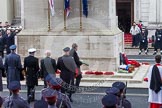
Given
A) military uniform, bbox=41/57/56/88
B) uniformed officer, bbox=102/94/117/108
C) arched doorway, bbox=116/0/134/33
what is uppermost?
arched doorway, bbox=116/0/134/33

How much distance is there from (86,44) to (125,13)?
2236cm

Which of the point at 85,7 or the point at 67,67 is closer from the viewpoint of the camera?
the point at 67,67

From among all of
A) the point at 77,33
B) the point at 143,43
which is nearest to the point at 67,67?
the point at 77,33

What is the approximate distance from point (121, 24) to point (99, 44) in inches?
860

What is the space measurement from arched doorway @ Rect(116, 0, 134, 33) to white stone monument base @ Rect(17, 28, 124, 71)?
20839mm

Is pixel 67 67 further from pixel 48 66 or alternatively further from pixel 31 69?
pixel 31 69

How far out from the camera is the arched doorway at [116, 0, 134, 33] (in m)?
41.2

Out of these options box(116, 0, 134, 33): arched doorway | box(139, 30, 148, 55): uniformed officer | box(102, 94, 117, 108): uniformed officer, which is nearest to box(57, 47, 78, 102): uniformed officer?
box(102, 94, 117, 108): uniformed officer

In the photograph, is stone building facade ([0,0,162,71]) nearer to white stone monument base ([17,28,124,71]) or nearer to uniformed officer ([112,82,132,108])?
white stone monument base ([17,28,124,71])

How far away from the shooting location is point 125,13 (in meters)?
41.9

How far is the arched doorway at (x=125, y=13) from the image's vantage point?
Answer: 135 feet

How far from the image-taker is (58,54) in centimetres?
2030

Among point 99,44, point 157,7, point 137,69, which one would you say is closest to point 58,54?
point 99,44

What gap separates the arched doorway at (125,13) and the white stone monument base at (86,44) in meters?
20.8
